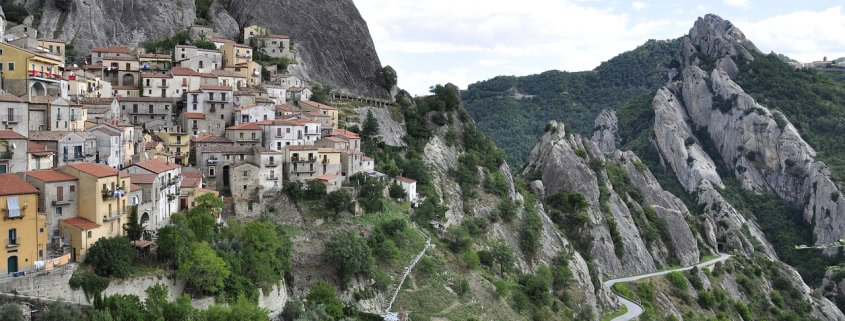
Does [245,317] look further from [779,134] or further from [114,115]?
[779,134]

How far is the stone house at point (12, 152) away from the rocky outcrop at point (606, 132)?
135 meters

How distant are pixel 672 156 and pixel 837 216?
98.2 feet

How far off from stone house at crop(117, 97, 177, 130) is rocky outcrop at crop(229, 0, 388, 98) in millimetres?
27354

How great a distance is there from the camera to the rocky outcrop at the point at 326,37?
96562mm

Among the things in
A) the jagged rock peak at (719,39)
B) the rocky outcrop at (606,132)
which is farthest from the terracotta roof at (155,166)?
the jagged rock peak at (719,39)

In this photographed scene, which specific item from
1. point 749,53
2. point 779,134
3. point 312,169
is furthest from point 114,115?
point 749,53

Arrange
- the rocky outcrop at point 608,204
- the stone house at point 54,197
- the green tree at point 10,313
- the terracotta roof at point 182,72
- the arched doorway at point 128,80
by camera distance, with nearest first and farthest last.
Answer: the green tree at point 10,313
the stone house at point 54,197
the terracotta roof at point 182,72
the arched doorway at point 128,80
the rocky outcrop at point 608,204

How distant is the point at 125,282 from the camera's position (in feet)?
127

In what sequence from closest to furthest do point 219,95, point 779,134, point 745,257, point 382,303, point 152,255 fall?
point 152,255 < point 382,303 < point 219,95 < point 745,257 < point 779,134

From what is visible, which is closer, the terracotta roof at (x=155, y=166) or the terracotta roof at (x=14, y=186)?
the terracotta roof at (x=14, y=186)

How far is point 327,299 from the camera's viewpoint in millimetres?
50062

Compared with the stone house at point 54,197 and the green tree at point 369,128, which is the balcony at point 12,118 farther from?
the green tree at point 369,128

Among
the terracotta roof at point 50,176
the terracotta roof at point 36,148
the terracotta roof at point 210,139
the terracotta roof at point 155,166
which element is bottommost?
the terracotta roof at point 155,166

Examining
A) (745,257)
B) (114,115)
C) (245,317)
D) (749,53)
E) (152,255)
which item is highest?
A: (749,53)
